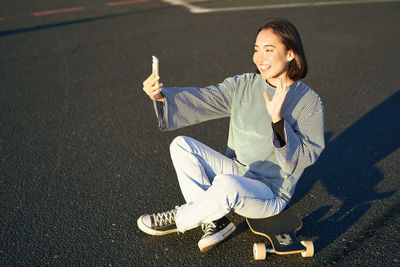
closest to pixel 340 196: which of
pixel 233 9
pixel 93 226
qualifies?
pixel 93 226

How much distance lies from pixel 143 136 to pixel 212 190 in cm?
188

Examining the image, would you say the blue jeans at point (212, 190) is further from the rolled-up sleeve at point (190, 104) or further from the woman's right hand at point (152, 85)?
the woman's right hand at point (152, 85)

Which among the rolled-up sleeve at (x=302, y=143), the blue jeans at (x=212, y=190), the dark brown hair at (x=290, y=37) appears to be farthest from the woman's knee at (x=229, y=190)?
the dark brown hair at (x=290, y=37)

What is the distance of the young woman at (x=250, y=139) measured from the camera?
110 inches

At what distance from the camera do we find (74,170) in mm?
3953

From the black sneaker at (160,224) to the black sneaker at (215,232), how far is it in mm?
237

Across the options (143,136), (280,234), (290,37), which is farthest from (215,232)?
(143,136)

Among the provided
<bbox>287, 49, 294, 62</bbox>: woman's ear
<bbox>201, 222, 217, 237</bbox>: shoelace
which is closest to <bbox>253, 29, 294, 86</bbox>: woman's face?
<bbox>287, 49, 294, 62</bbox>: woman's ear

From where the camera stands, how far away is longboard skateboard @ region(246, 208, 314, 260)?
2.90m

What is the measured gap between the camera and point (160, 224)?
3168 mm

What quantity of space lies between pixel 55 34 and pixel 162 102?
5.14m

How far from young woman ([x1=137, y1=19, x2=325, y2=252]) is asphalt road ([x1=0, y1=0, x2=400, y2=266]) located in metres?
0.31

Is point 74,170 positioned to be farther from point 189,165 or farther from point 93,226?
point 189,165

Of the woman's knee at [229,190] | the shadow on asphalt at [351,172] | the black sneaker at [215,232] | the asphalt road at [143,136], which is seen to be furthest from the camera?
the shadow on asphalt at [351,172]
